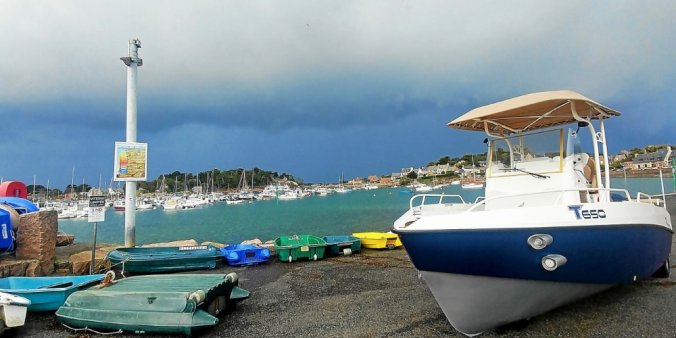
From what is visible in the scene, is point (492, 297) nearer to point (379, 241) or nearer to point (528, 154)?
point (528, 154)

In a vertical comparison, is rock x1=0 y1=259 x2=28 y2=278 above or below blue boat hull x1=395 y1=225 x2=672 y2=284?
below

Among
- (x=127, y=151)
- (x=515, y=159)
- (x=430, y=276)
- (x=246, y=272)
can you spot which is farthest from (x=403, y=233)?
(x=127, y=151)

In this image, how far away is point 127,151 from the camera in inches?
591

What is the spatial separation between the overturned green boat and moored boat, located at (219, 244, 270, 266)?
19.3 feet

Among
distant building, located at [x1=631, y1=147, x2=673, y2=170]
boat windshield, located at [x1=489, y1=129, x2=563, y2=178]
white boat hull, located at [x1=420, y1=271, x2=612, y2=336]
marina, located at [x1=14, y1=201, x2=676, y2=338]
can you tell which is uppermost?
distant building, located at [x1=631, y1=147, x2=673, y2=170]

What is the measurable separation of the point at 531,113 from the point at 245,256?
10688 mm

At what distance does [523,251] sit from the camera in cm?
521

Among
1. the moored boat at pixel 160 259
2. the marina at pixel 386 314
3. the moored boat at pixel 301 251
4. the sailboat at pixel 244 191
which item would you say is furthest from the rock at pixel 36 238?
the sailboat at pixel 244 191

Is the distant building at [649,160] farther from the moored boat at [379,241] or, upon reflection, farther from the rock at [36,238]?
the rock at [36,238]

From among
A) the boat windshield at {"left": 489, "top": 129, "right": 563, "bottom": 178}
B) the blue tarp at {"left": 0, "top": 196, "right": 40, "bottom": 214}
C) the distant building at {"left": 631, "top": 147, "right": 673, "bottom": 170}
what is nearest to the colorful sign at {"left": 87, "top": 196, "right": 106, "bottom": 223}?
the blue tarp at {"left": 0, "top": 196, "right": 40, "bottom": 214}

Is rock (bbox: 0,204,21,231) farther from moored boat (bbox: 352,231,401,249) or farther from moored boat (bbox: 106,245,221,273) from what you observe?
moored boat (bbox: 352,231,401,249)

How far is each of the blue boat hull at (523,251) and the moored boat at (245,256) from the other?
943cm

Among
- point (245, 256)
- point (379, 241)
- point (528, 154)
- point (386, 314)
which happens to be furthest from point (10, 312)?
point (379, 241)

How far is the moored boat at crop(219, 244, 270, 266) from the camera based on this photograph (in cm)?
1379
